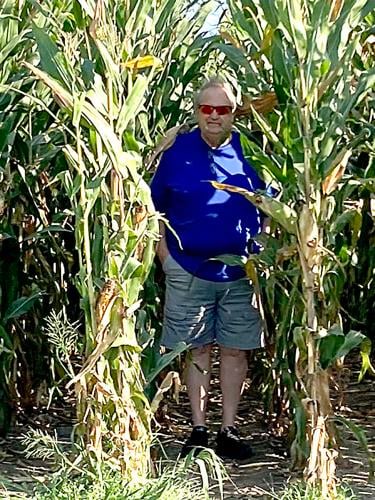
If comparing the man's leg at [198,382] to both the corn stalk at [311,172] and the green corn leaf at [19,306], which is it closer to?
the corn stalk at [311,172]

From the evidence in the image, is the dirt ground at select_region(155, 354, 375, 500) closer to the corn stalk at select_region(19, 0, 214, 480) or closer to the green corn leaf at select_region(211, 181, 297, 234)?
the corn stalk at select_region(19, 0, 214, 480)

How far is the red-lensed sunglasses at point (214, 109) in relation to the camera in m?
3.55

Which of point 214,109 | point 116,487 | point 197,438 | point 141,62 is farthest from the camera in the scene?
point 197,438

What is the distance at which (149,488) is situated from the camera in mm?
2889

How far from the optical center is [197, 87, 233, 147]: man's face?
3537 millimetres

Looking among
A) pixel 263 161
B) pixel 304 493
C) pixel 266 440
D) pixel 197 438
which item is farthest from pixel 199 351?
pixel 263 161

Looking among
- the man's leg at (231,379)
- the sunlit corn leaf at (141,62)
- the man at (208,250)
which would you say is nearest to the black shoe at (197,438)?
the man at (208,250)

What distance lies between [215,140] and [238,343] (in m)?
0.80

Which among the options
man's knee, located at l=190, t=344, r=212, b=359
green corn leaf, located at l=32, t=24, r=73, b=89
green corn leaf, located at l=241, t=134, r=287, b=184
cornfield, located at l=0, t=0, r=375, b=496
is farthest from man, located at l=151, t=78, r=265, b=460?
green corn leaf, located at l=32, t=24, r=73, b=89

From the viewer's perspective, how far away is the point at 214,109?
355 centimetres

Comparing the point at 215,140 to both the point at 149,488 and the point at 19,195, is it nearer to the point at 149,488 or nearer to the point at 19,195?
the point at 19,195

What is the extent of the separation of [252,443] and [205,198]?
3.62 feet

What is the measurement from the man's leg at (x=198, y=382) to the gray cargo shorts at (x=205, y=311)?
0.06m

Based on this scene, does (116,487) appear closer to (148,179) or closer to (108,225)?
(108,225)
